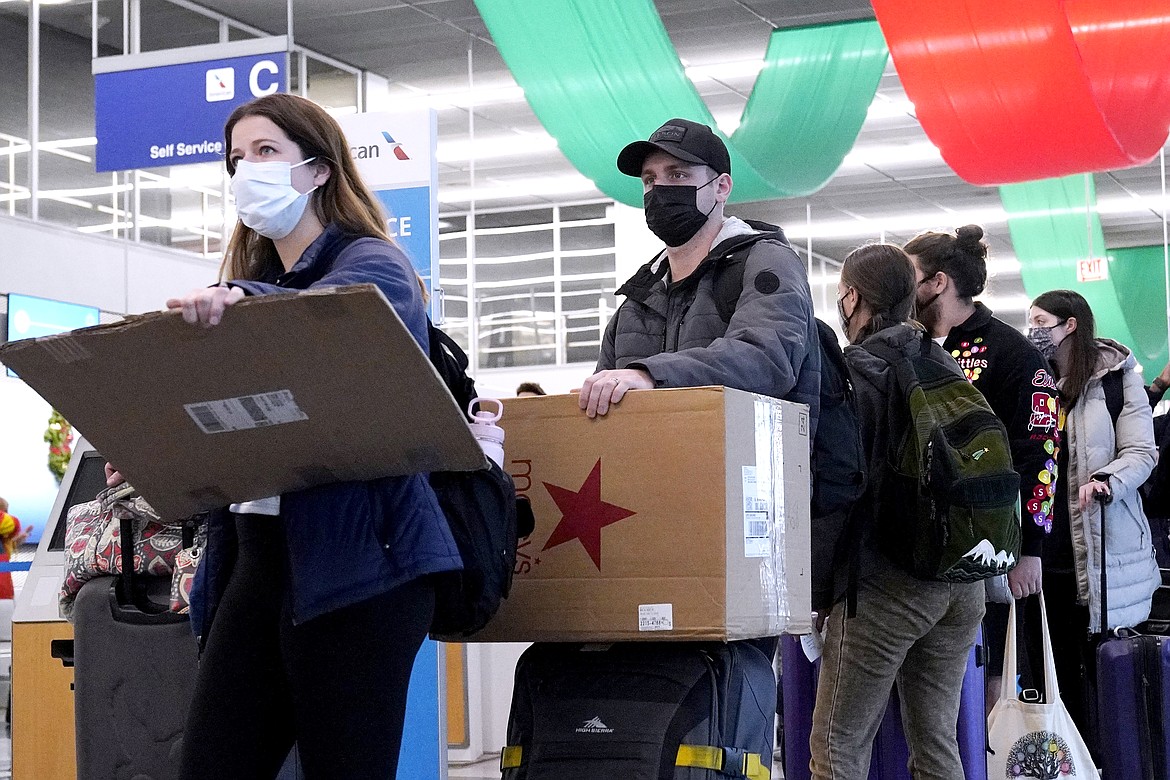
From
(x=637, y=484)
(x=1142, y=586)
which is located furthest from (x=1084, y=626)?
(x=637, y=484)

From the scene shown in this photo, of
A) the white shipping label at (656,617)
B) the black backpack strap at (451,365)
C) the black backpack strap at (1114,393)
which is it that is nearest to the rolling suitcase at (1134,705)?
the black backpack strap at (1114,393)

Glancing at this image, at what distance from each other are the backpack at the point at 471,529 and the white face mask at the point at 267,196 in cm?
10

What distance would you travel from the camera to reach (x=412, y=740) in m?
4.36

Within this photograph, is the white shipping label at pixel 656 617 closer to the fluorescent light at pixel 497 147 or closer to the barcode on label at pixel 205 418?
the barcode on label at pixel 205 418

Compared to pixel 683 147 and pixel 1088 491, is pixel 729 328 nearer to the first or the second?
pixel 683 147

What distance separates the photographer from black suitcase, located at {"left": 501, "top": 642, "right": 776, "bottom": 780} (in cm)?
213

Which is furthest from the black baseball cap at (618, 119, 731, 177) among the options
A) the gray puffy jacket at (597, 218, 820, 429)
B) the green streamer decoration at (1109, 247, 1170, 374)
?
the green streamer decoration at (1109, 247, 1170, 374)

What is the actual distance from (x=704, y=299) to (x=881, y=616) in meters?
A: 0.80

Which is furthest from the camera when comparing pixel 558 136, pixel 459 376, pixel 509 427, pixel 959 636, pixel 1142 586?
pixel 558 136

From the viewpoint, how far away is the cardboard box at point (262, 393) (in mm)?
1654

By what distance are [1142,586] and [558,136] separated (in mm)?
3190

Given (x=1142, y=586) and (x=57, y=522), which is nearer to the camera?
(x=57, y=522)

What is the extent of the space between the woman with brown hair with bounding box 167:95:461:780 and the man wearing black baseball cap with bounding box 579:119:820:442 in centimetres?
42

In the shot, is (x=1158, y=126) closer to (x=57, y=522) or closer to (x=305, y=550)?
(x=57, y=522)
